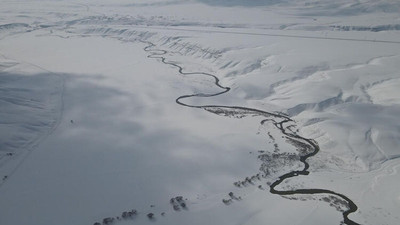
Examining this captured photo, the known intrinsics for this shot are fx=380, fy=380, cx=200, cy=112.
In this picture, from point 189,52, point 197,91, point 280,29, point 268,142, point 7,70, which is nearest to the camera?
point 268,142

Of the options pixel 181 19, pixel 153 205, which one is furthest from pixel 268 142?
pixel 181 19

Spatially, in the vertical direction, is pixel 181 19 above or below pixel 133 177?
above

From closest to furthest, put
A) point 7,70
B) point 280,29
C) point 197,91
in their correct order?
1. point 197,91
2. point 7,70
3. point 280,29

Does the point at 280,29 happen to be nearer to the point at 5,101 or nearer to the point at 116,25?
the point at 116,25

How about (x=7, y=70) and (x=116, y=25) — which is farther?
(x=116, y=25)

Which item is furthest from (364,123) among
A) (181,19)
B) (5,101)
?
(181,19)

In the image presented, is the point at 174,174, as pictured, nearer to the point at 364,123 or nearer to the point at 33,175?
the point at 33,175
